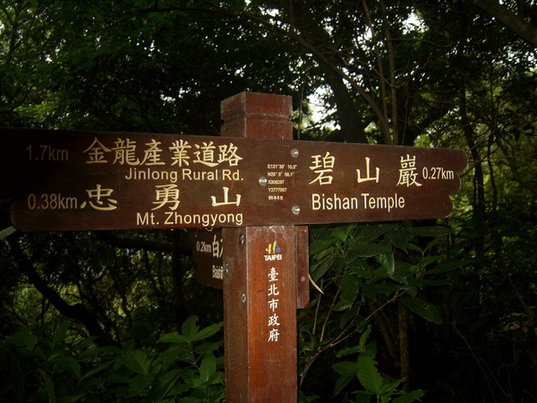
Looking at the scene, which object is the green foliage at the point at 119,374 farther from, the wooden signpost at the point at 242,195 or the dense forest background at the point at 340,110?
the dense forest background at the point at 340,110

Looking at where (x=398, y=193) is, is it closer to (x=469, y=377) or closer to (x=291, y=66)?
(x=469, y=377)

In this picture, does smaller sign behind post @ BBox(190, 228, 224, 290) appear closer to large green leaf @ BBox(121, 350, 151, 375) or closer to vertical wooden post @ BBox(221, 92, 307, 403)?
vertical wooden post @ BBox(221, 92, 307, 403)

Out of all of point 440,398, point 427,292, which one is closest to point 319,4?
point 427,292

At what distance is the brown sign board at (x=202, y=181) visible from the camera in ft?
3.72

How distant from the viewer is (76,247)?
16.5 ft

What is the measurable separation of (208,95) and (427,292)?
2.72 m

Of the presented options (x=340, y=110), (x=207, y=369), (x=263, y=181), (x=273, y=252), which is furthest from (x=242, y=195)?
(x=340, y=110)

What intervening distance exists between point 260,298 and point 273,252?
131mm

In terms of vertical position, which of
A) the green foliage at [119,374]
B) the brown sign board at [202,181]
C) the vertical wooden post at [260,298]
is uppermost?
the brown sign board at [202,181]

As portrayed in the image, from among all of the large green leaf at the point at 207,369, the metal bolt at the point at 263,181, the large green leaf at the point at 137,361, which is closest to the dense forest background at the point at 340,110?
the large green leaf at the point at 207,369

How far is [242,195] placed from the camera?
1.32 metres

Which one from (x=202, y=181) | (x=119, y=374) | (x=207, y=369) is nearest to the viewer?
(x=202, y=181)

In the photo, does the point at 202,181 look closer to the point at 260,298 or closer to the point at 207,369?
the point at 260,298

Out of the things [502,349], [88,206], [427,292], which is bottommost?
[502,349]
